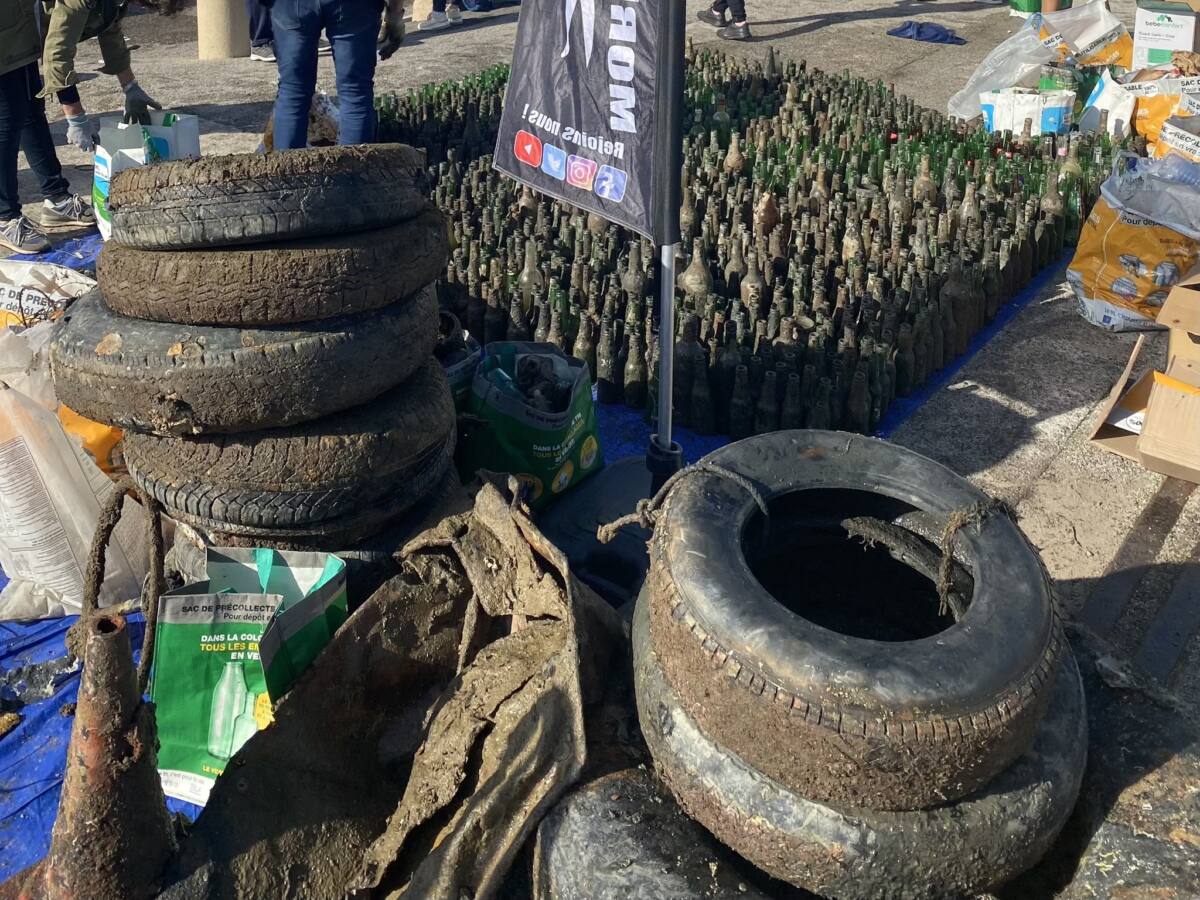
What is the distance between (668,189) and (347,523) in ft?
5.03

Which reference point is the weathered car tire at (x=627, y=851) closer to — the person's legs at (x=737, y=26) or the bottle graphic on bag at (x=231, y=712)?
the bottle graphic on bag at (x=231, y=712)

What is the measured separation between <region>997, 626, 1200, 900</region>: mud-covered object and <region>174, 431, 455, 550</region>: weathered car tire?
6.79 feet

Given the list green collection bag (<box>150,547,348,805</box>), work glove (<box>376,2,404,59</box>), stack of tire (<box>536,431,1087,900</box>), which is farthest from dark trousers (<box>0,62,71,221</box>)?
stack of tire (<box>536,431,1087,900</box>)

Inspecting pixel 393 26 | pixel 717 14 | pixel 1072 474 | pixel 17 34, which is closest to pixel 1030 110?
pixel 1072 474

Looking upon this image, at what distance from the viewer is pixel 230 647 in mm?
2865

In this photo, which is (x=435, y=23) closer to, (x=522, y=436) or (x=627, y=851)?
(x=522, y=436)

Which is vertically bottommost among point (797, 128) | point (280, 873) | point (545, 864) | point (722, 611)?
point (280, 873)

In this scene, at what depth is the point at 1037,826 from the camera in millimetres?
2240

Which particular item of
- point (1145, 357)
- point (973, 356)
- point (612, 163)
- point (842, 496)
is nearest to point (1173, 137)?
point (1145, 357)

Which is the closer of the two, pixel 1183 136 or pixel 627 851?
pixel 627 851

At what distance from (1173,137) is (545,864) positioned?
23.1ft

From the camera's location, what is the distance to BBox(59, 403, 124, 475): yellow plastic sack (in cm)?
375

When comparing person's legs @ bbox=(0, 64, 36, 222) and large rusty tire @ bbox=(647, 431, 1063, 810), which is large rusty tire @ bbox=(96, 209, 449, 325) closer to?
large rusty tire @ bbox=(647, 431, 1063, 810)

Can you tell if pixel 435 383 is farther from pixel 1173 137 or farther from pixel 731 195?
pixel 1173 137
